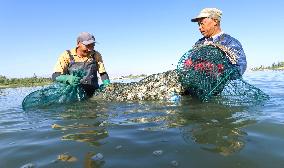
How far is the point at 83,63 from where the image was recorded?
8.88 m

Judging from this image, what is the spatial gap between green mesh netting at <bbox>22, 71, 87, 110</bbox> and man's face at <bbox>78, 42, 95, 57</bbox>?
19.6 inches

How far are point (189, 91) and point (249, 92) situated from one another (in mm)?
1298

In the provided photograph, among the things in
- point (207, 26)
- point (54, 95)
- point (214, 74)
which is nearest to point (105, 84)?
point (54, 95)

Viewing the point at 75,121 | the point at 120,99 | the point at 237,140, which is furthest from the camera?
the point at 120,99

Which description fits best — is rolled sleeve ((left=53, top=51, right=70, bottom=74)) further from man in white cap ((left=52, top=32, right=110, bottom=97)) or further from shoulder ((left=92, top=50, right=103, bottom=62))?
shoulder ((left=92, top=50, right=103, bottom=62))

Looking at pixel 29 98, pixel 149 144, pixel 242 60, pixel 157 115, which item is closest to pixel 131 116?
pixel 157 115

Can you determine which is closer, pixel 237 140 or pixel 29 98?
pixel 237 140

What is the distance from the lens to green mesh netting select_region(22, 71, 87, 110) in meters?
8.34

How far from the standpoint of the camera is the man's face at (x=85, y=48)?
8.73m

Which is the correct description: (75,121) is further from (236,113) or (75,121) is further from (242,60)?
(242,60)

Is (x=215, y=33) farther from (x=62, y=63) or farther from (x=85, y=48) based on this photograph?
(x=62, y=63)

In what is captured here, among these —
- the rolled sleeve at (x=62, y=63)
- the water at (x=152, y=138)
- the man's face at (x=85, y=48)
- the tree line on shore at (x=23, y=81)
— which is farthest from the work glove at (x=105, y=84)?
the tree line on shore at (x=23, y=81)

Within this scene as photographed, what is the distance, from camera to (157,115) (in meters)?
5.91

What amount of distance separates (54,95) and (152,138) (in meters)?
4.79
